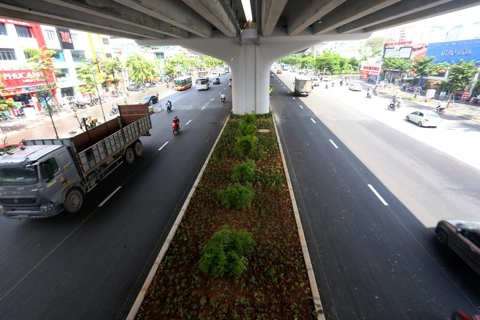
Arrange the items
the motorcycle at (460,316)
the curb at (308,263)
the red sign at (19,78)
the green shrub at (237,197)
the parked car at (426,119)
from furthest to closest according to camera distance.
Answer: the red sign at (19,78), the parked car at (426,119), the green shrub at (237,197), the curb at (308,263), the motorcycle at (460,316)

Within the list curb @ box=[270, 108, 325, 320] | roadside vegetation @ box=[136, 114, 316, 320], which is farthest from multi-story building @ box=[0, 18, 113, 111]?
curb @ box=[270, 108, 325, 320]

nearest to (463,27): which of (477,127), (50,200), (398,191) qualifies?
(477,127)

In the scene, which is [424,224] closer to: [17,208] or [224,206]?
[224,206]

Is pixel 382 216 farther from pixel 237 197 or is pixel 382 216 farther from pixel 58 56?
pixel 58 56

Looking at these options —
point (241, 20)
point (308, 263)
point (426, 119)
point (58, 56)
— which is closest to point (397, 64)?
point (426, 119)

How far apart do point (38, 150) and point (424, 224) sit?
14.6 metres

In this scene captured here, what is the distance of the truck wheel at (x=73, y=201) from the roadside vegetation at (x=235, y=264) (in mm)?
4733

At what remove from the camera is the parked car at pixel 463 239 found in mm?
6691

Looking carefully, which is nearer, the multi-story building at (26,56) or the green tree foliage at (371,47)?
the multi-story building at (26,56)

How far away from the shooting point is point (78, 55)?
42906mm

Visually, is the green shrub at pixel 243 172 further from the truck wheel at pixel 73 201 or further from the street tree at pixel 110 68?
the street tree at pixel 110 68

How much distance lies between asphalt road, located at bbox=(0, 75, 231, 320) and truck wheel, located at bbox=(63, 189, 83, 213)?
37 cm

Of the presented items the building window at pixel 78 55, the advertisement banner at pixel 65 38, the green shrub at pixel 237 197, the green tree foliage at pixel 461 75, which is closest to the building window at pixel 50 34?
the advertisement banner at pixel 65 38

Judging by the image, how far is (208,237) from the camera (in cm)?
819
